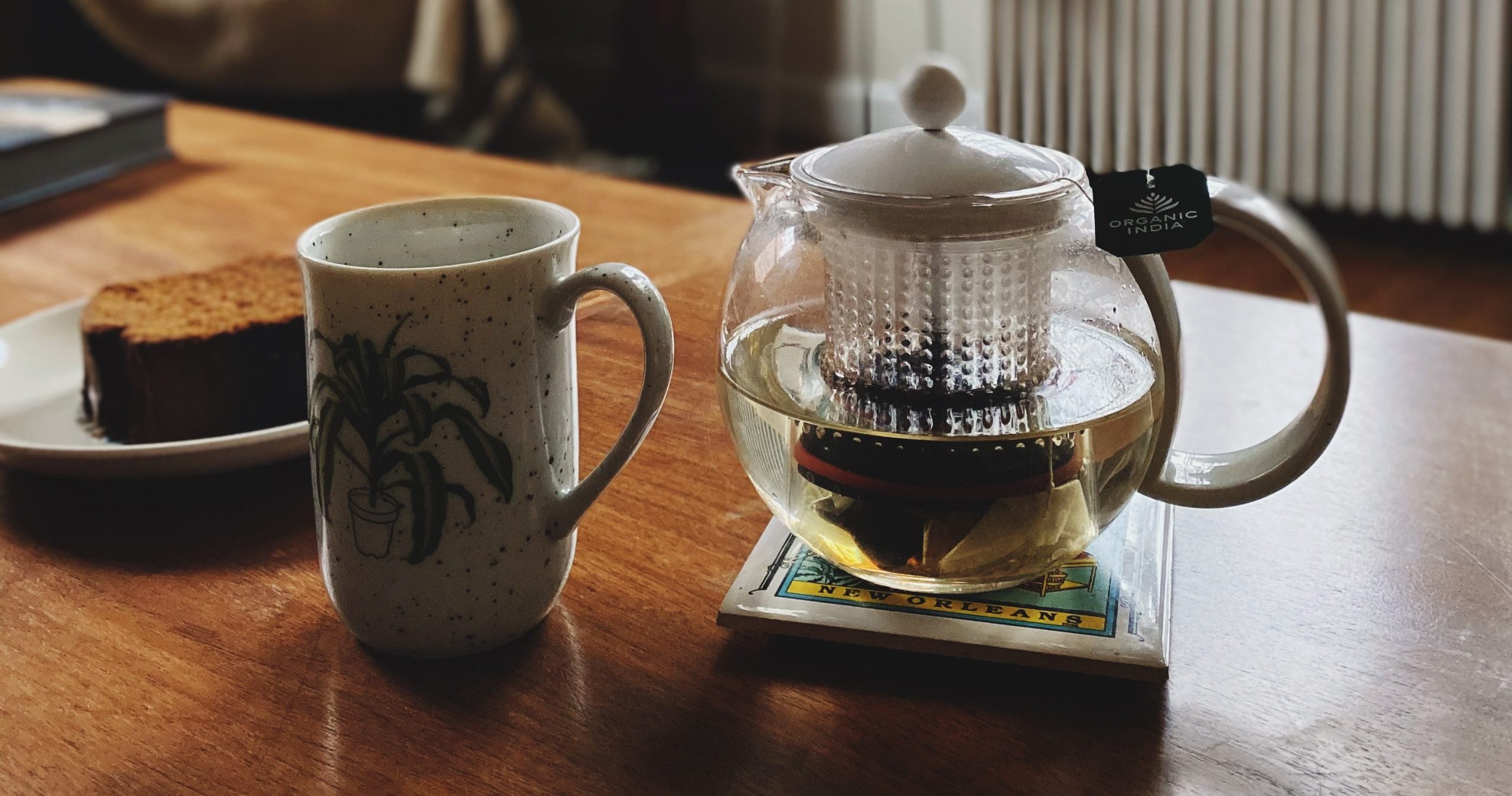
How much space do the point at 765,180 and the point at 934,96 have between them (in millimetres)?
73

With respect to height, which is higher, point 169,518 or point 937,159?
point 937,159

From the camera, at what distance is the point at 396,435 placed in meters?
0.40

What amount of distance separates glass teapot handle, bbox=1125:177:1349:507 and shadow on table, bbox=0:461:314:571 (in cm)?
33

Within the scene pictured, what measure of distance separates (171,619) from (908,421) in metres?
0.28

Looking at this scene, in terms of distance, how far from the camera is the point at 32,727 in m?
0.41

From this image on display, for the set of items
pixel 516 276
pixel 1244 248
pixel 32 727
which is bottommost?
pixel 1244 248

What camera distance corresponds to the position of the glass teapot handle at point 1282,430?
0.37 metres

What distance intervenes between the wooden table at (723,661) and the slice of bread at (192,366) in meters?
0.06

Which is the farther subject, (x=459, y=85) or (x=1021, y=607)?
(x=459, y=85)

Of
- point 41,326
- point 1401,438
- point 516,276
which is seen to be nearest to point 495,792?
point 516,276

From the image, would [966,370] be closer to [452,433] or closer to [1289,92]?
[452,433]

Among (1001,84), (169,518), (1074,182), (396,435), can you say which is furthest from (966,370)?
(1001,84)

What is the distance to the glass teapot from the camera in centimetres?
39

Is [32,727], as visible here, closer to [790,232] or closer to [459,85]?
[790,232]
